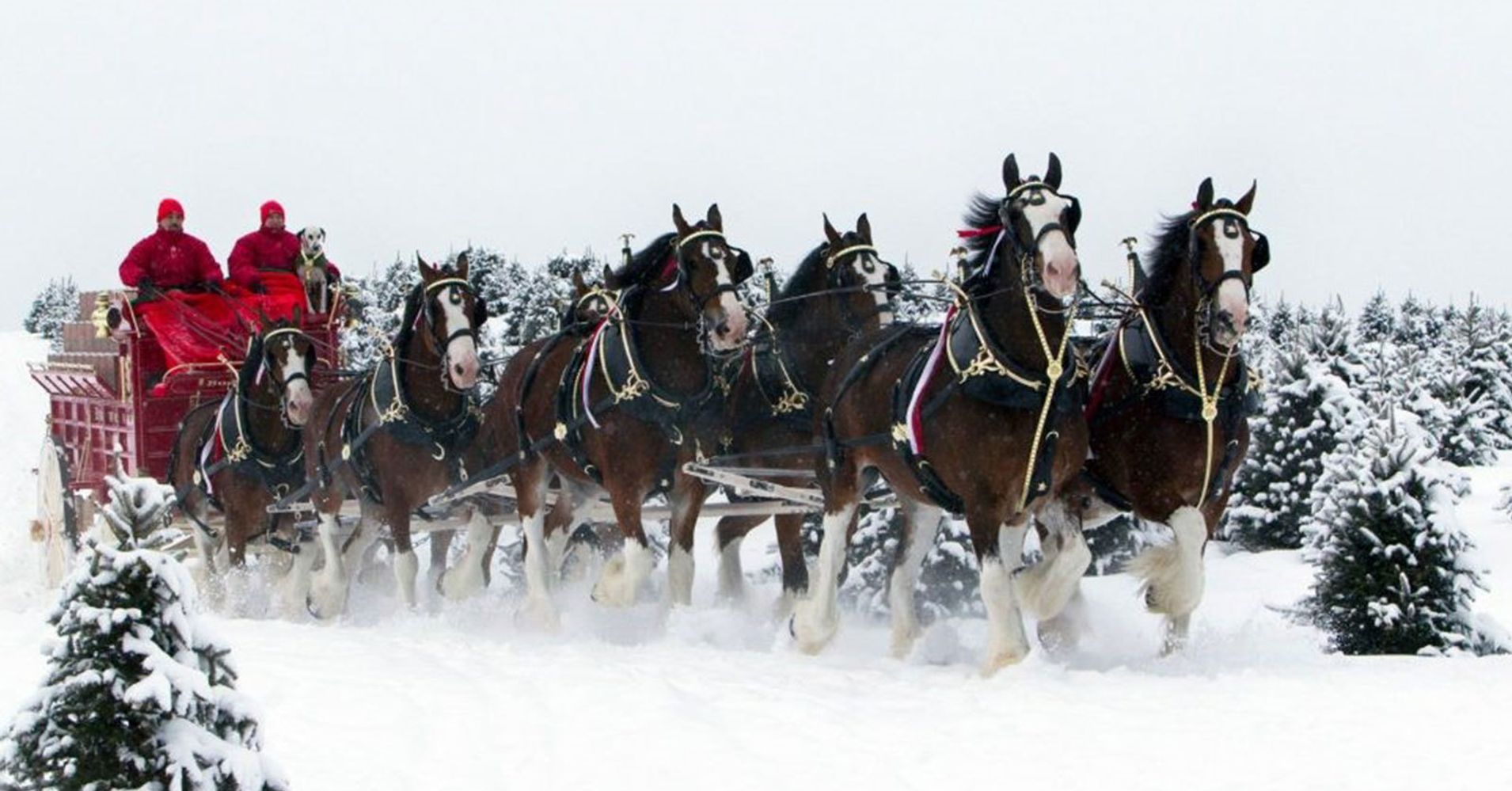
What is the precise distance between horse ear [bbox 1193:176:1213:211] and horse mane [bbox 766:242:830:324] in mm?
3004

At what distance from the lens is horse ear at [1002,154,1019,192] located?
7.79 meters

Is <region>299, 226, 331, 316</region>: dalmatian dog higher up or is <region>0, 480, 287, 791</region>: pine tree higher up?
Result: <region>299, 226, 331, 316</region>: dalmatian dog

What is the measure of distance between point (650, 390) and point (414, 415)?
2.27 meters

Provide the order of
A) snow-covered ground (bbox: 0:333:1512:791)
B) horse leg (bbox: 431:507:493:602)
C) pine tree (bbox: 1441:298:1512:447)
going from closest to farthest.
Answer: snow-covered ground (bbox: 0:333:1512:791) < horse leg (bbox: 431:507:493:602) < pine tree (bbox: 1441:298:1512:447)

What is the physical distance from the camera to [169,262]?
14.5 m

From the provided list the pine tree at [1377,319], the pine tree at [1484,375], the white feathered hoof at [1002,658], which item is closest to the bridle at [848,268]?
the white feathered hoof at [1002,658]

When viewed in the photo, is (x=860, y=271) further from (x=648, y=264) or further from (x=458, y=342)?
(x=458, y=342)

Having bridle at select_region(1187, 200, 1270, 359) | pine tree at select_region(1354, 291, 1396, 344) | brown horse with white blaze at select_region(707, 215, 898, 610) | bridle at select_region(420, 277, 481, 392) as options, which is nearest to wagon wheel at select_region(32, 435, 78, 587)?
bridle at select_region(420, 277, 481, 392)

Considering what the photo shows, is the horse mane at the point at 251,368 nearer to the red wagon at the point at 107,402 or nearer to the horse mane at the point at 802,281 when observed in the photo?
the red wagon at the point at 107,402

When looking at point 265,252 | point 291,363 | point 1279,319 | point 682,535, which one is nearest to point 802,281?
point 682,535

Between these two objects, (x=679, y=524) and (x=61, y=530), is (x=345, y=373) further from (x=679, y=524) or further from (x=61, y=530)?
(x=679, y=524)

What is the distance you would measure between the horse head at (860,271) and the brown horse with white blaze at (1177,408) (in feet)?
6.59

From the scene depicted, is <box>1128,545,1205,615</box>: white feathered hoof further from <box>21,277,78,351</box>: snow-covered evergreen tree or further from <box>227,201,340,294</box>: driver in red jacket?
<box>21,277,78,351</box>: snow-covered evergreen tree

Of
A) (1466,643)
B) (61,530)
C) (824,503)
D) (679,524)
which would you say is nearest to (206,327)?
(61,530)
